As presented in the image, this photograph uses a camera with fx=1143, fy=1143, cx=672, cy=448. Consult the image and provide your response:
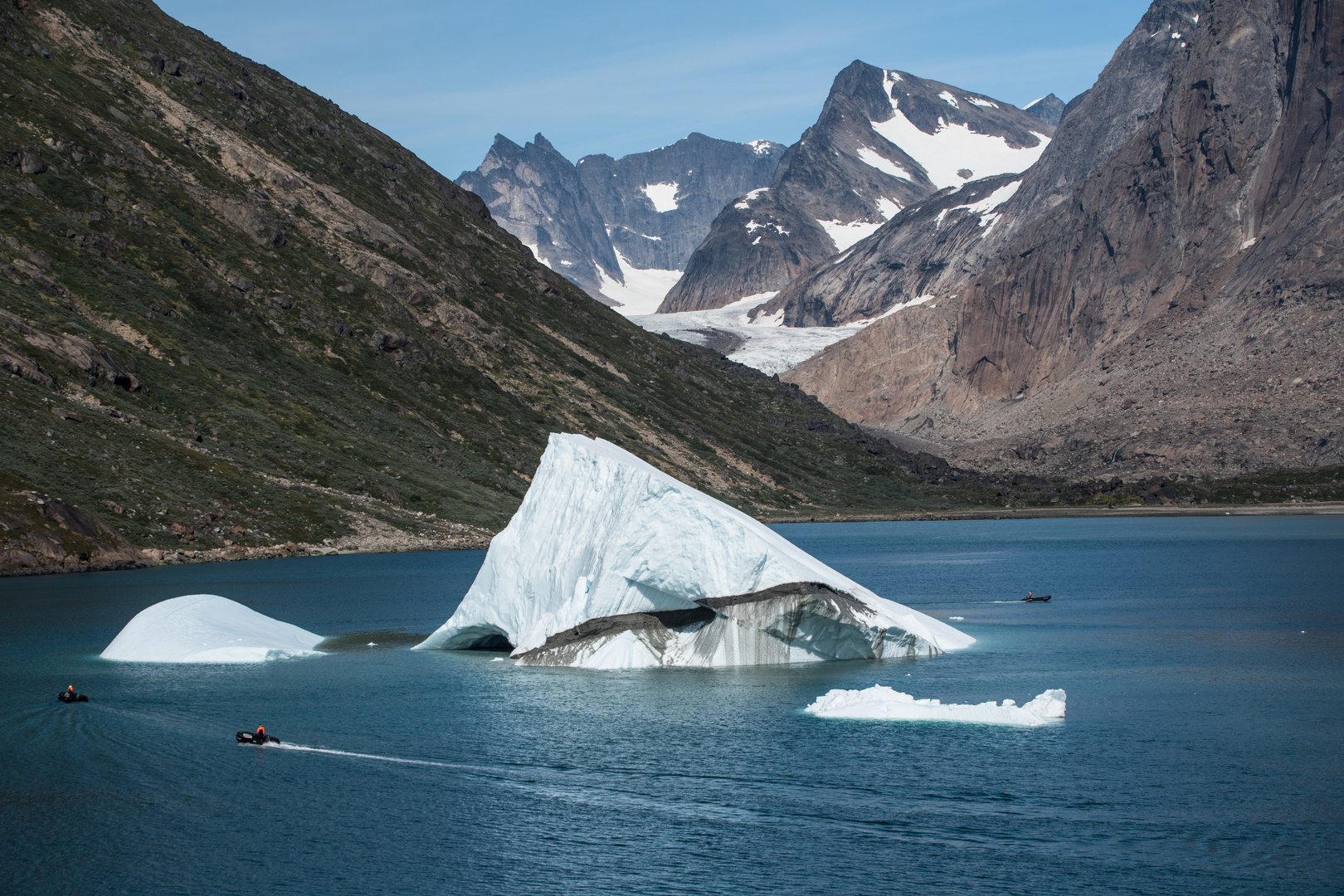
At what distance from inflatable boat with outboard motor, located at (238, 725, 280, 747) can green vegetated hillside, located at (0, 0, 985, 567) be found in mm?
61848

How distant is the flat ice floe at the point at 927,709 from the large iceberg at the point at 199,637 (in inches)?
1049

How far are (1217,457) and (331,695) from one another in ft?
597

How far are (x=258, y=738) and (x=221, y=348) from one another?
11883 centimetres

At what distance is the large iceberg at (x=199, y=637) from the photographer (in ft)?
166

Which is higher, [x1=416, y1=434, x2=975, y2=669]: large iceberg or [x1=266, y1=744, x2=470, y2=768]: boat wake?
[x1=416, y1=434, x2=975, y2=669]: large iceberg

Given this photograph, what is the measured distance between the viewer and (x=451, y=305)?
620ft

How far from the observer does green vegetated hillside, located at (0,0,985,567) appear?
107438 mm

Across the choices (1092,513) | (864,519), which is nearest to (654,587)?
(864,519)

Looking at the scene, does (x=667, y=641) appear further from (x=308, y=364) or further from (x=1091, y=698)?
(x=308, y=364)

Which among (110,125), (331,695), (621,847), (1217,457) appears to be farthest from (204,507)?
(1217,457)

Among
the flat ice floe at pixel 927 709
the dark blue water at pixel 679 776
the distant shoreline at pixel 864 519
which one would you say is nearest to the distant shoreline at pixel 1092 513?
the distant shoreline at pixel 864 519

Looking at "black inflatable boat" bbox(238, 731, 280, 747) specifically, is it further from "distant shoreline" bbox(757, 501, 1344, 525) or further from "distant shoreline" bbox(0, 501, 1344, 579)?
"distant shoreline" bbox(757, 501, 1344, 525)

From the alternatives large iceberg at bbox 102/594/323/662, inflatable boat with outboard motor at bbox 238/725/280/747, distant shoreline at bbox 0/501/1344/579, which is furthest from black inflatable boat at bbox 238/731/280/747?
distant shoreline at bbox 0/501/1344/579

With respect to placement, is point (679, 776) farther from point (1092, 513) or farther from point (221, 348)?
point (1092, 513)
